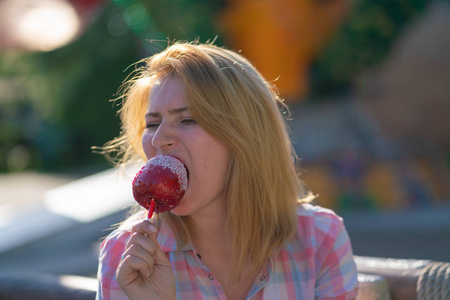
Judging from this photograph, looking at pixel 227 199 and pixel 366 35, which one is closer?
pixel 227 199

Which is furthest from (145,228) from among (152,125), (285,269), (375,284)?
(375,284)

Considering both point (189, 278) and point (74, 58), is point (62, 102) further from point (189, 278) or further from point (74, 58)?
point (189, 278)

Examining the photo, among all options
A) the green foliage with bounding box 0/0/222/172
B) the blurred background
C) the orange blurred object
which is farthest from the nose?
the green foliage with bounding box 0/0/222/172

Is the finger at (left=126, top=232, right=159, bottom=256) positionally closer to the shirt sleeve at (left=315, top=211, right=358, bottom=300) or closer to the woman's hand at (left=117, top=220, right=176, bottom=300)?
the woman's hand at (left=117, top=220, right=176, bottom=300)

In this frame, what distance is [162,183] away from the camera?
1.67 meters

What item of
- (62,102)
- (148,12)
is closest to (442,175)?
(148,12)

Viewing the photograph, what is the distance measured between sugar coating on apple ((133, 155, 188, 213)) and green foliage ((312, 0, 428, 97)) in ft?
24.2

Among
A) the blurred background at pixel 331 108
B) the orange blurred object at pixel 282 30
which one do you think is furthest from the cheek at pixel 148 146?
the orange blurred object at pixel 282 30

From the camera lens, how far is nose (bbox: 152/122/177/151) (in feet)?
5.87

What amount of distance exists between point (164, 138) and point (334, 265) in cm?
82

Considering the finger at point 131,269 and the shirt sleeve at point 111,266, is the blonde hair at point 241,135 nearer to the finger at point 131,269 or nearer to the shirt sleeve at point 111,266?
the shirt sleeve at point 111,266

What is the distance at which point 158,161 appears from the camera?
1.74 m

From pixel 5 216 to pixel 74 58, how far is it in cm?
1073

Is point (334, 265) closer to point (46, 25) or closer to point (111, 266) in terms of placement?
point (111, 266)
